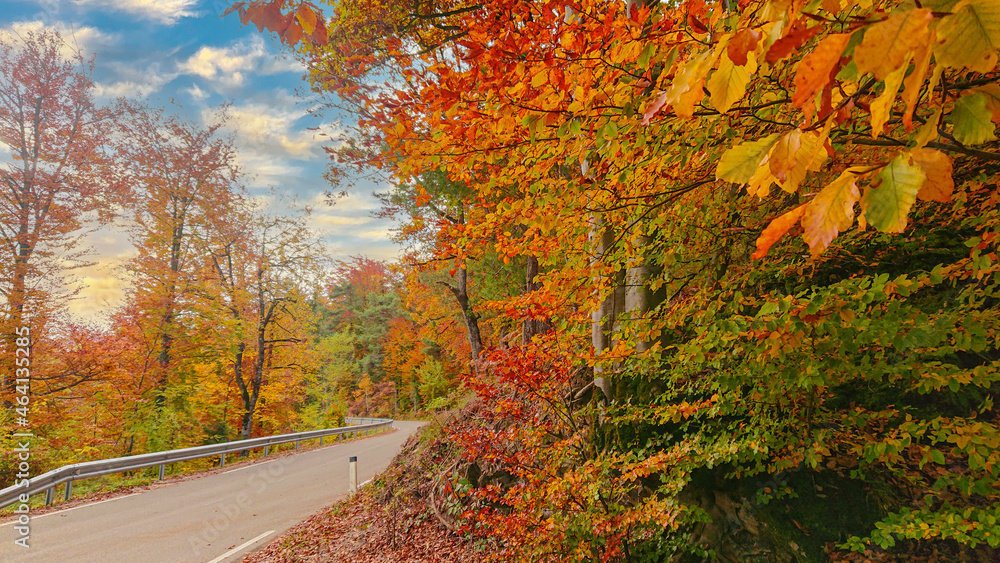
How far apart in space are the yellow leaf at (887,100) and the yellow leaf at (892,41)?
0.13 feet

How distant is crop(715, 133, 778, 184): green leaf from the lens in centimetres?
98

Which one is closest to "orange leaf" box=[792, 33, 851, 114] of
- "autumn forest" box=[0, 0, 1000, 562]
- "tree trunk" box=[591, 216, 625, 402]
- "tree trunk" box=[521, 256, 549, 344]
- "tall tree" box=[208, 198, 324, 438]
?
"autumn forest" box=[0, 0, 1000, 562]

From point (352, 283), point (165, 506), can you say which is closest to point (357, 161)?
point (165, 506)

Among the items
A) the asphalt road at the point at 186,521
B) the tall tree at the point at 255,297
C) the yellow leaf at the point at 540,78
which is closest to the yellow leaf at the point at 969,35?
the yellow leaf at the point at 540,78

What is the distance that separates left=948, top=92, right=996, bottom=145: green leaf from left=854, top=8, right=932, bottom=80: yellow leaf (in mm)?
454

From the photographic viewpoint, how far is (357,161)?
10117 mm

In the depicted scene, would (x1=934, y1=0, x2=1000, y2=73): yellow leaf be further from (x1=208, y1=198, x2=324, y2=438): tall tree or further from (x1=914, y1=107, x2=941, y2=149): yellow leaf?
(x1=208, y1=198, x2=324, y2=438): tall tree

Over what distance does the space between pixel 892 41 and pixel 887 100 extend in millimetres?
122

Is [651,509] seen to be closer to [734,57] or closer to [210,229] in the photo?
[734,57]

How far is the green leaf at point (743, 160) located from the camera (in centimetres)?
98

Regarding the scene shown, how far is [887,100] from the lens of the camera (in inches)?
28.6

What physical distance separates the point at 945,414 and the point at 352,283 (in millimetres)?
39341

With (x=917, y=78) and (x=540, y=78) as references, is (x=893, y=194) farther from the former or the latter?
(x=540, y=78)

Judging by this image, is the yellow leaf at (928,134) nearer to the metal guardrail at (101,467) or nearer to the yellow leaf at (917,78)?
the yellow leaf at (917,78)
